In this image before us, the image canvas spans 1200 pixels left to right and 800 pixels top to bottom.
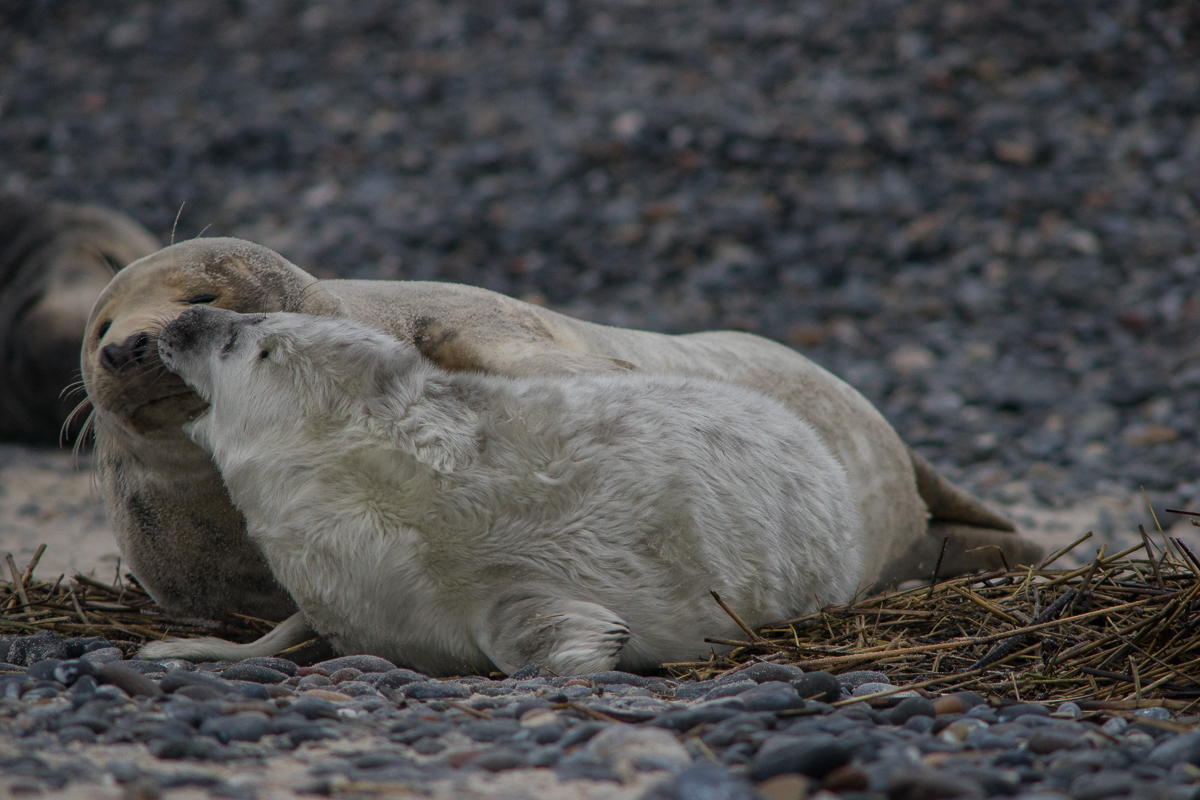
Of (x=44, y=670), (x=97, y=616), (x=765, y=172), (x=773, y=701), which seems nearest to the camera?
(x=773, y=701)

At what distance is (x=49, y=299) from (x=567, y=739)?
6.42 meters

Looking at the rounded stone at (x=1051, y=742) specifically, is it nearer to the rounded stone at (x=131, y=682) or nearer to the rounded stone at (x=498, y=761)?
the rounded stone at (x=498, y=761)

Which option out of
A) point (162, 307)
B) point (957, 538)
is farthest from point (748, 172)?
point (162, 307)

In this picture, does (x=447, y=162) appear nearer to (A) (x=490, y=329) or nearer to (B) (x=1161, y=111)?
(B) (x=1161, y=111)

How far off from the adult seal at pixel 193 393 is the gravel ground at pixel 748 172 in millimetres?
1448

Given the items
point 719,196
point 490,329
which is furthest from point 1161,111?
point 490,329

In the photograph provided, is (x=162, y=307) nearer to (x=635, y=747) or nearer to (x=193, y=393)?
(x=193, y=393)

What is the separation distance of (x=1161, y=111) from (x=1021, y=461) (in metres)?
4.18

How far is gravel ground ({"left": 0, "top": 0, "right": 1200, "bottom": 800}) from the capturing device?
22.9 ft

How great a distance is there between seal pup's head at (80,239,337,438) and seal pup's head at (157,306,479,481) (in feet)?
0.38

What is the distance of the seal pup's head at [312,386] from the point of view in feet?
9.10

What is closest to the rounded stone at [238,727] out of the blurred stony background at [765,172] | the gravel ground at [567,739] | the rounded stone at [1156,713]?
the gravel ground at [567,739]

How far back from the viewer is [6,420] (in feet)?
23.7

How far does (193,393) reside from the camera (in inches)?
123
